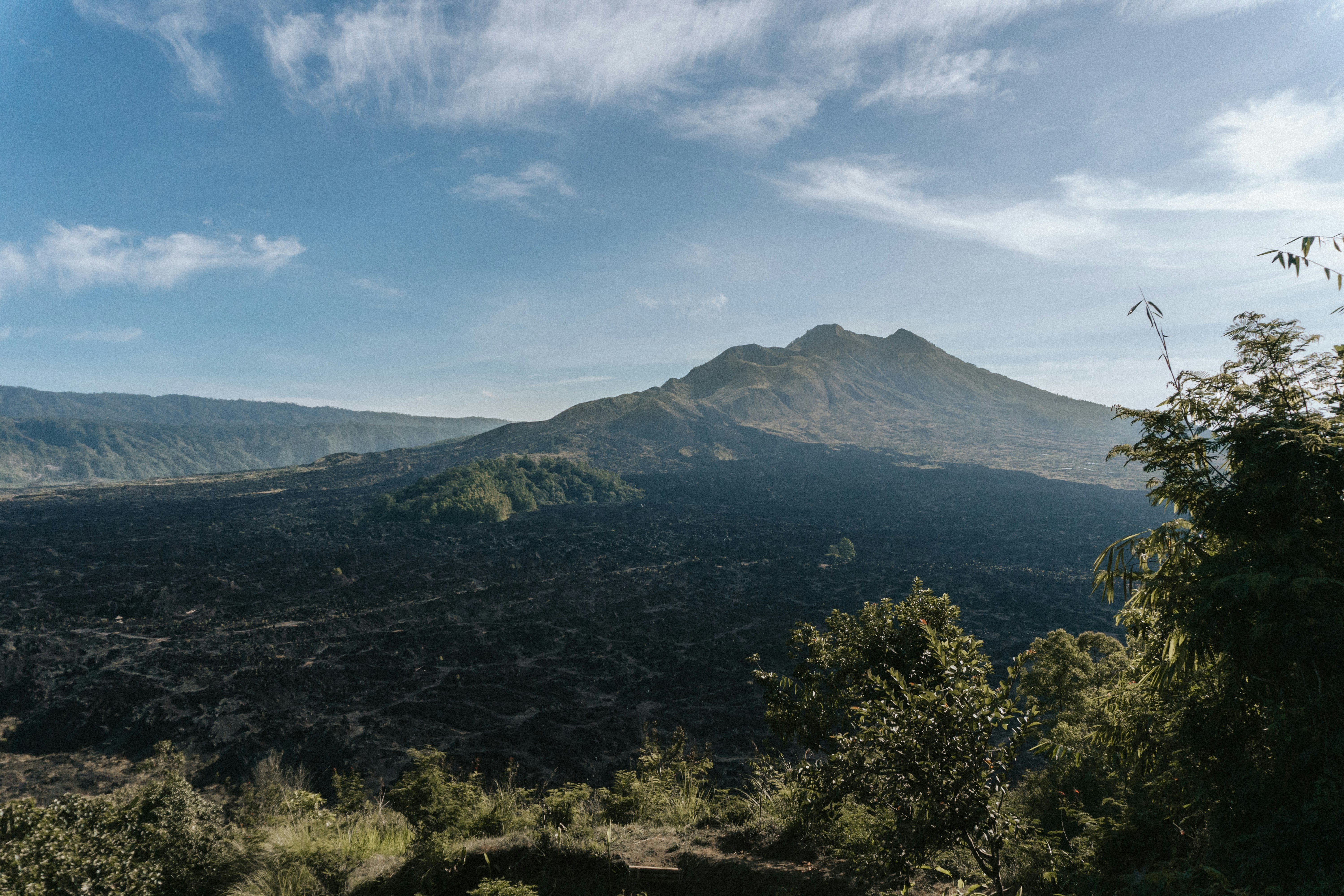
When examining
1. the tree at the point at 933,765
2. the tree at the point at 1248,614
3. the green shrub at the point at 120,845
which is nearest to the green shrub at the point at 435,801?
the green shrub at the point at 120,845

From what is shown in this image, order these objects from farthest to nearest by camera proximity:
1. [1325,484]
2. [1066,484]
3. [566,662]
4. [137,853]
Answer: [1066,484] < [566,662] < [137,853] < [1325,484]

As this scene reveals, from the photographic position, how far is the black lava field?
2439cm

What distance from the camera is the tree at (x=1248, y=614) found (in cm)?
418

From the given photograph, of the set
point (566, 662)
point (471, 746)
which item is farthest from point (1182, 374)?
point (566, 662)

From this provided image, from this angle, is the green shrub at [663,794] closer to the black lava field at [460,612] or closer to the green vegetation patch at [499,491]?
the black lava field at [460,612]

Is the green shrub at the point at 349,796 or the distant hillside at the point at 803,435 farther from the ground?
the distant hillside at the point at 803,435

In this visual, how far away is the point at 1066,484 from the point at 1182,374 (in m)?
125

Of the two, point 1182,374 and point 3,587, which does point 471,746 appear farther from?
point 3,587

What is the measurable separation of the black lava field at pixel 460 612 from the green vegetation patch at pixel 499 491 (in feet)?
13.2

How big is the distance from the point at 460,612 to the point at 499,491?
4700 centimetres

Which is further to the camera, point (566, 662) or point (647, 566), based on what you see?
point (647, 566)

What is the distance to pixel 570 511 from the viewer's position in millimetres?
86250

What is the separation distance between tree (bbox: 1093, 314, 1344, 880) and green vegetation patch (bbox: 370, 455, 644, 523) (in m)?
77.8

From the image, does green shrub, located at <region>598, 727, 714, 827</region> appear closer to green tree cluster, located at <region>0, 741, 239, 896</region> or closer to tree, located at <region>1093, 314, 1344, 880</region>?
green tree cluster, located at <region>0, 741, 239, 896</region>
